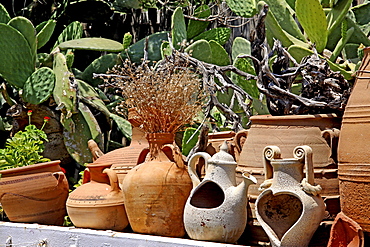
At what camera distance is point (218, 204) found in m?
1.72

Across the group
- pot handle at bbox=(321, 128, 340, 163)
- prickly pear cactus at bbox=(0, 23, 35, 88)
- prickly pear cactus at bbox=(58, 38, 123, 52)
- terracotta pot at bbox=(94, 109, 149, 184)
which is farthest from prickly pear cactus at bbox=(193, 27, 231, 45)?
pot handle at bbox=(321, 128, 340, 163)

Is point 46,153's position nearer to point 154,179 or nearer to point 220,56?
point 220,56

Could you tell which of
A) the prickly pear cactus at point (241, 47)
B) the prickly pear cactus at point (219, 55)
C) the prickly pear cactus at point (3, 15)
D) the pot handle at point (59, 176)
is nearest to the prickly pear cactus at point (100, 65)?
the prickly pear cactus at point (3, 15)

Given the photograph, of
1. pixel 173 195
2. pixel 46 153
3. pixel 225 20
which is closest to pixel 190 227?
pixel 173 195

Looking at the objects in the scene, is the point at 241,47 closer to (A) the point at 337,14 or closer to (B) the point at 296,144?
(A) the point at 337,14

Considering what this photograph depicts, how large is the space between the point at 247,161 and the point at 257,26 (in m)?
0.59

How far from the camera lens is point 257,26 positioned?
197 cm

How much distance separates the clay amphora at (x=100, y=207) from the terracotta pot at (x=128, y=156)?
200 millimetres

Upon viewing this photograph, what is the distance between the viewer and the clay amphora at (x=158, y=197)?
1.81 m

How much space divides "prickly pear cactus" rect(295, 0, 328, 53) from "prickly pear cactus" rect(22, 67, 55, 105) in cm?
173

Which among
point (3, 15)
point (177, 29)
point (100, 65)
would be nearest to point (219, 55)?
point (177, 29)

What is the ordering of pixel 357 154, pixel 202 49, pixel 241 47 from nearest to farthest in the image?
1. pixel 357 154
2. pixel 202 49
3. pixel 241 47

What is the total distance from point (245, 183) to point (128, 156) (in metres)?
0.86

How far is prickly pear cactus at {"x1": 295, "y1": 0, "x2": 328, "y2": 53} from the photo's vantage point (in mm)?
2469
